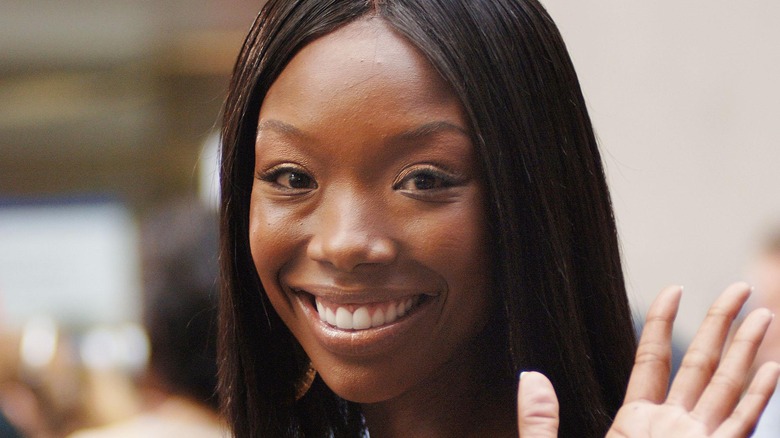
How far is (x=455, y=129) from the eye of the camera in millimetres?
1462

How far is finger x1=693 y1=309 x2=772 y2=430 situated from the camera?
1.26 metres

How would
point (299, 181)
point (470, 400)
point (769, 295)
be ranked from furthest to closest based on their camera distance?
point (769, 295) < point (470, 400) < point (299, 181)

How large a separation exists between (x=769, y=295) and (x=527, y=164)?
2.22 metres

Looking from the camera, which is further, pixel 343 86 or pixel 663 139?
pixel 663 139

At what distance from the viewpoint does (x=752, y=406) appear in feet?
4.09

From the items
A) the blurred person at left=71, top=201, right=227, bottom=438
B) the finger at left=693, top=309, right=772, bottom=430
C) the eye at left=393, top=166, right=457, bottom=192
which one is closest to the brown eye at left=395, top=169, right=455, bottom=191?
the eye at left=393, top=166, right=457, bottom=192

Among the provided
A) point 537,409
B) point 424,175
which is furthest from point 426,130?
point 537,409

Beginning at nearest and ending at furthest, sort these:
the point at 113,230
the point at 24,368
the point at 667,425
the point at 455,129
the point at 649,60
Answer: the point at 667,425 < the point at 455,129 < the point at 24,368 < the point at 649,60 < the point at 113,230

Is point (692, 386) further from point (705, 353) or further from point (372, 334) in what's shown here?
point (372, 334)

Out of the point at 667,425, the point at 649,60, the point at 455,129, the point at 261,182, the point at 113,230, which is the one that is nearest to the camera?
the point at 667,425

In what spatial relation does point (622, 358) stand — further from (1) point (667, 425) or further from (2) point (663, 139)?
(2) point (663, 139)

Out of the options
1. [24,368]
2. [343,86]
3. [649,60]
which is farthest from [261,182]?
[649,60]

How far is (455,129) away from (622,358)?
444 millimetres

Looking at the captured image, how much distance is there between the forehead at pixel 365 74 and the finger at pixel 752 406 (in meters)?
Answer: 0.54
